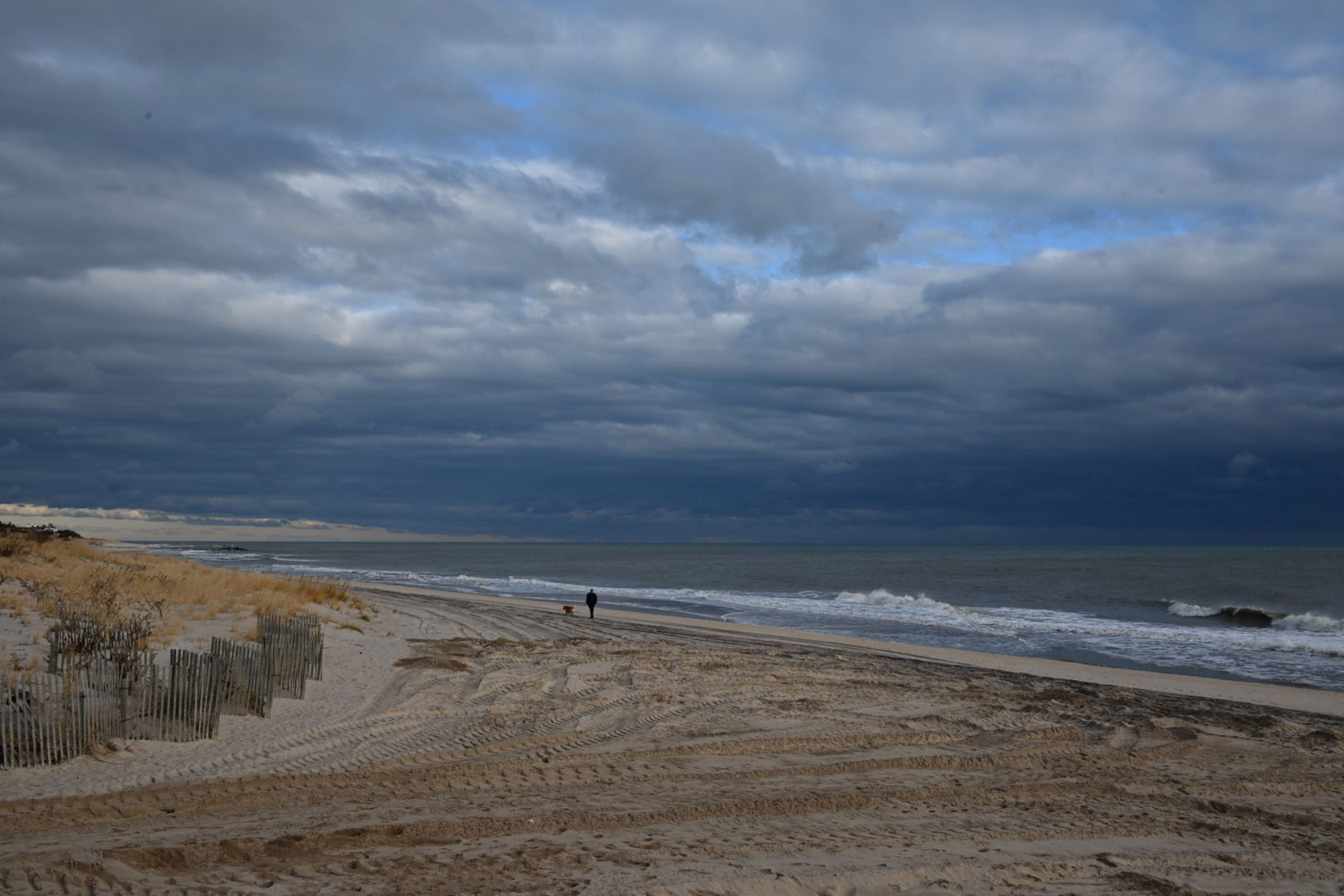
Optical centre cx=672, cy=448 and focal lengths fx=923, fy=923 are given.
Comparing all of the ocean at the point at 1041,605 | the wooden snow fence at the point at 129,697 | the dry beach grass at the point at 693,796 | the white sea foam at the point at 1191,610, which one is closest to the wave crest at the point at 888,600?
the ocean at the point at 1041,605

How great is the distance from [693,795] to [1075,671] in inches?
570

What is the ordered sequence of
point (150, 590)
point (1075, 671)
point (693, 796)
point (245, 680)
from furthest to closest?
point (150, 590), point (1075, 671), point (245, 680), point (693, 796)

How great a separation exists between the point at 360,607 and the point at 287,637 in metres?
13.0

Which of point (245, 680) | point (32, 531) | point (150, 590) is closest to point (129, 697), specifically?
point (245, 680)

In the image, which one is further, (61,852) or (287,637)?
(287,637)

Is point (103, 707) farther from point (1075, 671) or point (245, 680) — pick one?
point (1075, 671)

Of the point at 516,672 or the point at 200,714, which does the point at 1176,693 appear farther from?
the point at 200,714

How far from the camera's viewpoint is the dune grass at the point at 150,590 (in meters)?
16.7

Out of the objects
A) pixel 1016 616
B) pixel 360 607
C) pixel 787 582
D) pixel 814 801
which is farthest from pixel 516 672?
pixel 787 582

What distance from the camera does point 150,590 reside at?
21.3m

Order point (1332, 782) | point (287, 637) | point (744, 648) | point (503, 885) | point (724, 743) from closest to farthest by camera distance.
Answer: point (503, 885), point (1332, 782), point (724, 743), point (287, 637), point (744, 648)

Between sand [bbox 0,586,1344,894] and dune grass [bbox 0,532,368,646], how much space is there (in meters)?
4.77

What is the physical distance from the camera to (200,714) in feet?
32.7

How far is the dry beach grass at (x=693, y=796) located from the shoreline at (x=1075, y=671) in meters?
1.25
